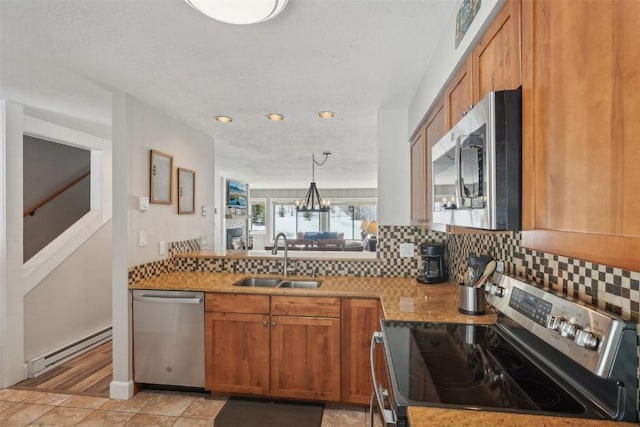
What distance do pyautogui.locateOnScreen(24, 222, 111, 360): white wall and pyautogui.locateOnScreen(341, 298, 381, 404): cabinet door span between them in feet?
8.73

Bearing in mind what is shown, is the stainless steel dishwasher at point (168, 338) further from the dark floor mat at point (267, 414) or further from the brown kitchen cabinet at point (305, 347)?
the brown kitchen cabinet at point (305, 347)

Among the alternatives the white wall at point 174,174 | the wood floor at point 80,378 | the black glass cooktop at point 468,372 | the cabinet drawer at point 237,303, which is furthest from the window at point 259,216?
the black glass cooktop at point 468,372

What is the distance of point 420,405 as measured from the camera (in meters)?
0.94

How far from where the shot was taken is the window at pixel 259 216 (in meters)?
11.2

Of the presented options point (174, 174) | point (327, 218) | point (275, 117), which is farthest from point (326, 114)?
point (327, 218)

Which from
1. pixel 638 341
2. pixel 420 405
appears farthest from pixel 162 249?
pixel 638 341

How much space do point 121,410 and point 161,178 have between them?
5.76 ft

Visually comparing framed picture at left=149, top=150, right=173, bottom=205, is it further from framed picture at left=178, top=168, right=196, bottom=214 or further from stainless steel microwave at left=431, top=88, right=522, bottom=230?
stainless steel microwave at left=431, top=88, right=522, bottom=230

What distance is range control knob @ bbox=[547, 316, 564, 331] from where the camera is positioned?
1.04 m

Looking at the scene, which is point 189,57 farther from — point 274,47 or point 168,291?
point 168,291

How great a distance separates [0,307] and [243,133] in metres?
2.51

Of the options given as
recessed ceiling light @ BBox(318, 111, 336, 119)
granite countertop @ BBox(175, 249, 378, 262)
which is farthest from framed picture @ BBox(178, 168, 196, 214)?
recessed ceiling light @ BBox(318, 111, 336, 119)

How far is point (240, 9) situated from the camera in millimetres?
1372

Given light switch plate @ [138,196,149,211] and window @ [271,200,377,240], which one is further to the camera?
window @ [271,200,377,240]
